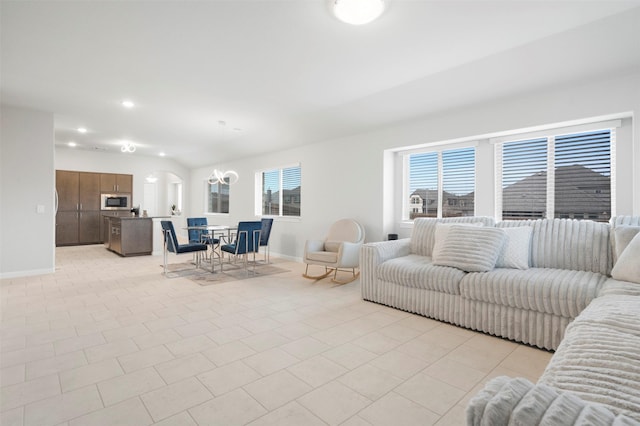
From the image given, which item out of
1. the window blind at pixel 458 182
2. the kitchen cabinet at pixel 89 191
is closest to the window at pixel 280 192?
the window blind at pixel 458 182

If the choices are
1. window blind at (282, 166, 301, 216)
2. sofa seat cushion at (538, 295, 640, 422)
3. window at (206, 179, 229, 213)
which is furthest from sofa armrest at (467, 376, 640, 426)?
window at (206, 179, 229, 213)

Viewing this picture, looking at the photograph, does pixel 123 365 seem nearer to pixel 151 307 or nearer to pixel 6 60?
pixel 151 307

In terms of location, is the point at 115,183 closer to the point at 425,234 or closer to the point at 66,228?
the point at 66,228

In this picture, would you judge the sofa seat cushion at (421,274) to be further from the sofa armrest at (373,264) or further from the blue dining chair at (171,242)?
the blue dining chair at (171,242)

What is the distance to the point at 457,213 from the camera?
4590 millimetres

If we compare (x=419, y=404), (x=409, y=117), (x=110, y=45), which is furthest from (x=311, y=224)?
(x=419, y=404)

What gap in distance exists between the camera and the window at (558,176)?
3436mm

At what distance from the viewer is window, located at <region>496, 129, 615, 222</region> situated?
344 cm

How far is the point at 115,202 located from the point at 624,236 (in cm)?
1079

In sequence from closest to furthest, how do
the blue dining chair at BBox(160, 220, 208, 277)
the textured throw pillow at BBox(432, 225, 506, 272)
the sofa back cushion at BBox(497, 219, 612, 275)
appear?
the sofa back cushion at BBox(497, 219, 612, 275) < the textured throw pillow at BBox(432, 225, 506, 272) < the blue dining chair at BBox(160, 220, 208, 277)

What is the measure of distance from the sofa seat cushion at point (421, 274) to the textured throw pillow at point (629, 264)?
3.68 ft

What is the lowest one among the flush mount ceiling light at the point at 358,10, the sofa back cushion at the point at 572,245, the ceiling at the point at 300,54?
the sofa back cushion at the point at 572,245

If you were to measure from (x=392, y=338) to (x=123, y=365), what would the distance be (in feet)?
6.82

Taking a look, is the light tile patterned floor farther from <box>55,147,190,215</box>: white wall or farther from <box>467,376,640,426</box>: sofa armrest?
<box>55,147,190,215</box>: white wall
